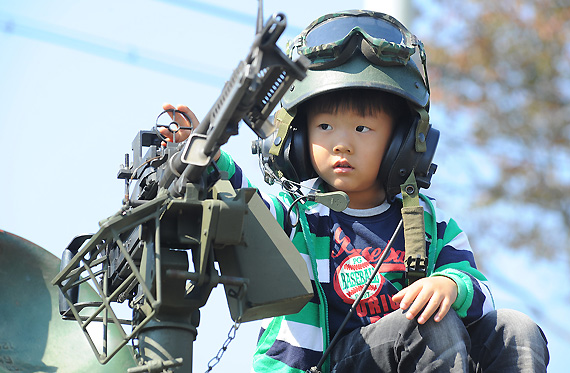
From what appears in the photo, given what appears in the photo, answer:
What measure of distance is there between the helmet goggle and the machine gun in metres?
1.15

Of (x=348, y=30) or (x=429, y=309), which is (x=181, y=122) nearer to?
(x=348, y=30)

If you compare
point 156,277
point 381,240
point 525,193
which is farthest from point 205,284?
point 525,193

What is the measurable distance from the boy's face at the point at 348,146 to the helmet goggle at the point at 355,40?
248mm

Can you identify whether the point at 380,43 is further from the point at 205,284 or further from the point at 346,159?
the point at 205,284

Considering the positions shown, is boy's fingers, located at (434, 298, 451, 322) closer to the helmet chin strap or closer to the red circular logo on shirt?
the helmet chin strap

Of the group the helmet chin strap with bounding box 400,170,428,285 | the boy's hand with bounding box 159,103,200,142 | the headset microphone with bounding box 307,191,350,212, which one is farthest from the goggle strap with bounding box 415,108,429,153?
the boy's hand with bounding box 159,103,200,142

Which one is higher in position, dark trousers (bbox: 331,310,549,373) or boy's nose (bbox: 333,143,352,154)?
boy's nose (bbox: 333,143,352,154)

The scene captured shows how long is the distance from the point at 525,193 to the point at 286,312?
38.0ft

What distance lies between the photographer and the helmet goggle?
13.6 feet

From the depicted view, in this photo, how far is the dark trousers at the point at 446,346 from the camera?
3381 millimetres

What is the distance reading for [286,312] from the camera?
314 centimetres

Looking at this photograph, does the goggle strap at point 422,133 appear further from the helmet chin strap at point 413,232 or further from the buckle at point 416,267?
the buckle at point 416,267

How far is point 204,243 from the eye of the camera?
9.39ft

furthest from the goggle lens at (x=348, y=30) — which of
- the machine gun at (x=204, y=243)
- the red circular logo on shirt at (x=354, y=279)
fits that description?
the machine gun at (x=204, y=243)
